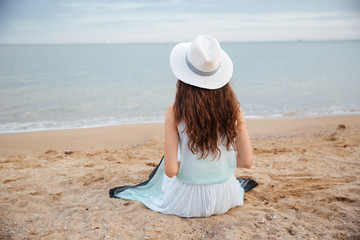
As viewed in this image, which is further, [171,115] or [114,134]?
[114,134]

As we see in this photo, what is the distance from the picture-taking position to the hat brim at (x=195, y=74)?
7.22 ft

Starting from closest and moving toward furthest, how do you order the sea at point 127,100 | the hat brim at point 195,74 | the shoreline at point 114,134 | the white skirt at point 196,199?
1. the hat brim at point 195,74
2. the white skirt at point 196,199
3. the shoreline at point 114,134
4. the sea at point 127,100

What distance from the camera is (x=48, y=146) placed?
6168mm

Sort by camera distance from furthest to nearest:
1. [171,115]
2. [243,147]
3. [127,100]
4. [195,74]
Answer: [127,100] → [243,147] → [171,115] → [195,74]

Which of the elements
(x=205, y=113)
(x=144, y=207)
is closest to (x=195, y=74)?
(x=205, y=113)

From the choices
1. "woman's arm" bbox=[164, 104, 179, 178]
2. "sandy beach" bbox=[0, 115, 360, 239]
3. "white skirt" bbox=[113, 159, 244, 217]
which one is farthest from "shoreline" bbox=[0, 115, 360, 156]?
"woman's arm" bbox=[164, 104, 179, 178]

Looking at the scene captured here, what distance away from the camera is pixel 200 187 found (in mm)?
2658

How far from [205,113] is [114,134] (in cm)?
507

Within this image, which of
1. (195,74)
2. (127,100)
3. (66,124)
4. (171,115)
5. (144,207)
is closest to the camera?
(195,74)

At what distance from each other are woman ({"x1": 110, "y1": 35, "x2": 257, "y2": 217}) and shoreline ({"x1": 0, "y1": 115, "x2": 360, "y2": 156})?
3745 millimetres

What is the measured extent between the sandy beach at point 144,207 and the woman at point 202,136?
6.9 inches

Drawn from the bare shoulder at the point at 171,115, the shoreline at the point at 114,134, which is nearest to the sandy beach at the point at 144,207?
the shoreline at the point at 114,134

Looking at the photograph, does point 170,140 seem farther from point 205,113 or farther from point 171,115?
point 205,113

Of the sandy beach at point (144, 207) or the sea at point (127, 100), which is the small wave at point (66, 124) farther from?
the sandy beach at point (144, 207)
